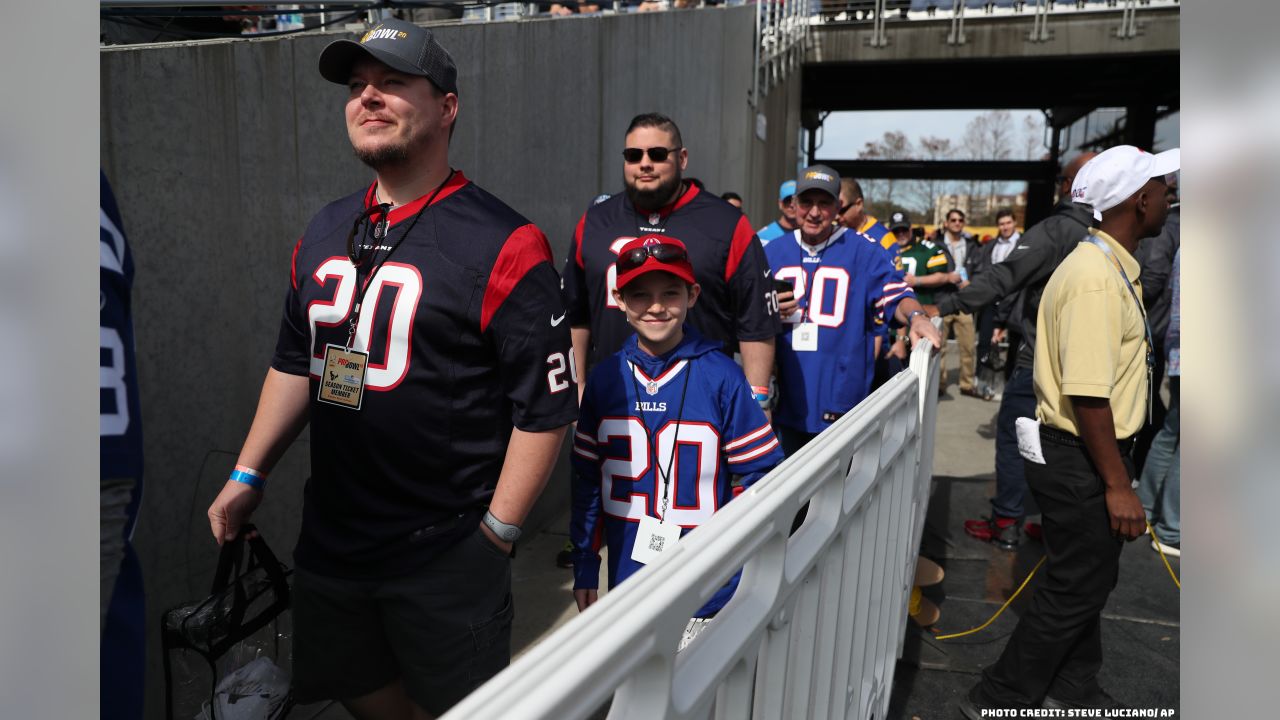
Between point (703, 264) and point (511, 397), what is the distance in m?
1.58

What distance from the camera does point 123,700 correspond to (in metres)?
1.31

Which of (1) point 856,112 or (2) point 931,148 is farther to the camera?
(2) point 931,148

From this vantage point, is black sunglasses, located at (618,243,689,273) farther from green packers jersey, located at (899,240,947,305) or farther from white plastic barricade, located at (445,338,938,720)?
green packers jersey, located at (899,240,947,305)

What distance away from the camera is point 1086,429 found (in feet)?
9.62

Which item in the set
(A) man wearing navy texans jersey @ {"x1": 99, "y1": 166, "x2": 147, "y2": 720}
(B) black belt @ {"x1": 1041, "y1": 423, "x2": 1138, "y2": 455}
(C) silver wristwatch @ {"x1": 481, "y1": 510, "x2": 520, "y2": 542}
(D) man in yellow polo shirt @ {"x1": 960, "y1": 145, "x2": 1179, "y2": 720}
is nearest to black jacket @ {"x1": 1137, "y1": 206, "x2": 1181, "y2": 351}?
(D) man in yellow polo shirt @ {"x1": 960, "y1": 145, "x2": 1179, "y2": 720}

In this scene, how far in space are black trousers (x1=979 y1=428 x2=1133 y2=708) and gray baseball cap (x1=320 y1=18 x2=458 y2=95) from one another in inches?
97.1

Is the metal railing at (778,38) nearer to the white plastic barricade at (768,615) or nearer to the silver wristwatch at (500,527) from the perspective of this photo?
the white plastic barricade at (768,615)

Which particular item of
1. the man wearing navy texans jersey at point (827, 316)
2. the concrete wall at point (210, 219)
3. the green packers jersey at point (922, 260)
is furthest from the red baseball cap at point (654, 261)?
the green packers jersey at point (922, 260)

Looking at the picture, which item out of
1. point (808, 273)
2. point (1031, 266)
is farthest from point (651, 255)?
point (1031, 266)

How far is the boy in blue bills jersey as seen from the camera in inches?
99.4
